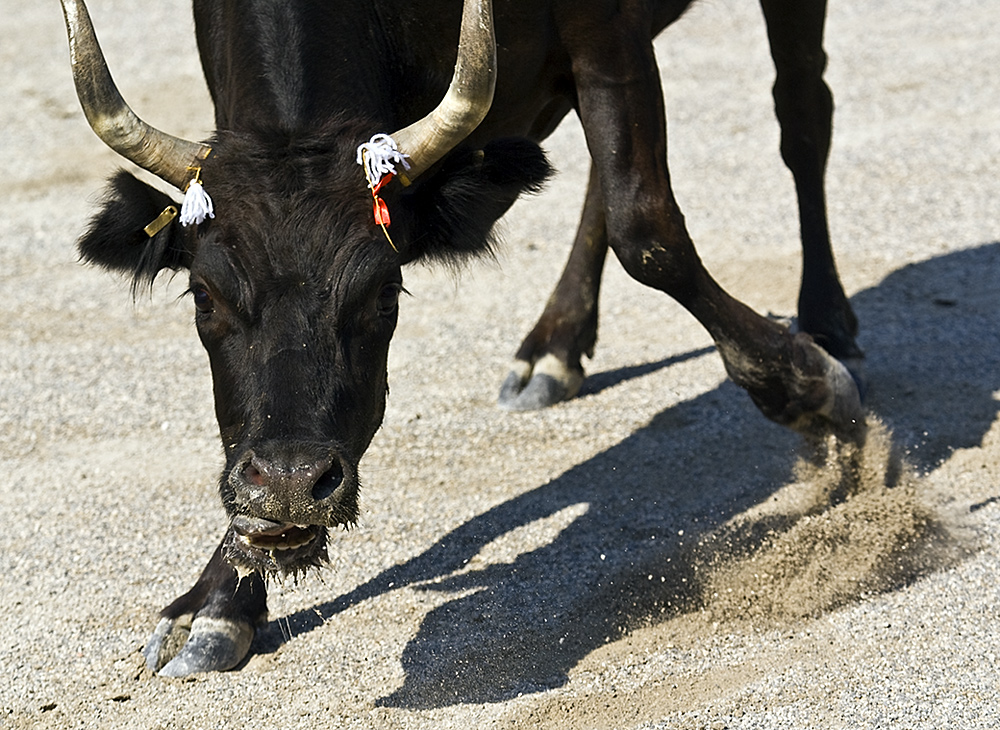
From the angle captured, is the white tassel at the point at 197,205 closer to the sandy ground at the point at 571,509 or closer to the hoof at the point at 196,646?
the hoof at the point at 196,646

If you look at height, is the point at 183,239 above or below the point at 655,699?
above

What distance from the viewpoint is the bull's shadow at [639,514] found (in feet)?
14.0

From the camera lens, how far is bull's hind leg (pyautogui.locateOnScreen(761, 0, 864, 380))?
6.28 metres

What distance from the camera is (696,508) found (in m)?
5.27

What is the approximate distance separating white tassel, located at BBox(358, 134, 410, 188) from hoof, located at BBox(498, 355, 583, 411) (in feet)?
9.07

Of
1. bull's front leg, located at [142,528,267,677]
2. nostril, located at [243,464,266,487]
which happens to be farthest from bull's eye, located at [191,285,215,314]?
bull's front leg, located at [142,528,267,677]

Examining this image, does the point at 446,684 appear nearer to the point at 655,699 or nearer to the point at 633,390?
the point at 655,699

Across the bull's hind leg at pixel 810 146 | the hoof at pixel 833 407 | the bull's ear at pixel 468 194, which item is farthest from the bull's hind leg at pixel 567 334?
the bull's ear at pixel 468 194

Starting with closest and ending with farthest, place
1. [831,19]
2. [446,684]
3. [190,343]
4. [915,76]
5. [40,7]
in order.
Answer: [446,684], [190,343], [915,76], [831,19], [40,7]

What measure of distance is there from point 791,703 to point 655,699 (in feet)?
1.30

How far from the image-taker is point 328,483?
346 cm

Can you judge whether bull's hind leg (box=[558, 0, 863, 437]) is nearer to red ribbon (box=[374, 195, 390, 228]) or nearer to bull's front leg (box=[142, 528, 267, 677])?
red ribbon (box=[374, 195, 390, 228])

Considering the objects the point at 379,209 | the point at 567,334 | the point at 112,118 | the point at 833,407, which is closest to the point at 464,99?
the point at 379,209

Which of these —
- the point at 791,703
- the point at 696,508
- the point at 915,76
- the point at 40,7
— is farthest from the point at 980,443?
the point at 40,7
